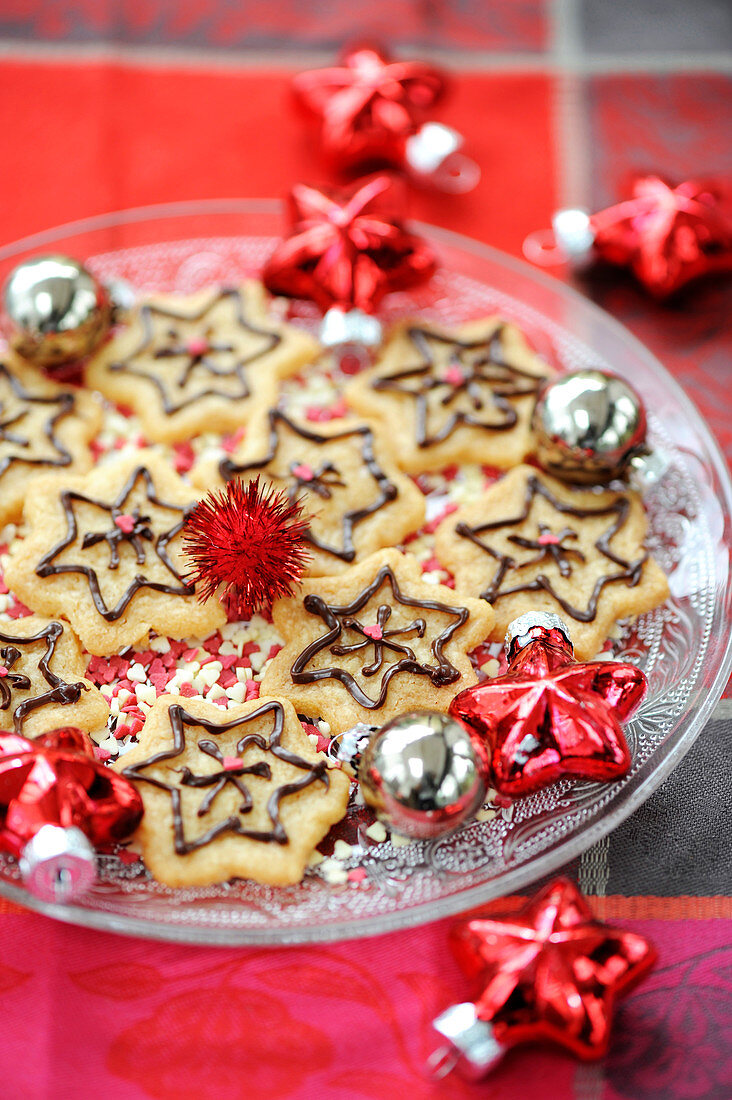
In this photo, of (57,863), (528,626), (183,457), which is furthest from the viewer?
(183,457)

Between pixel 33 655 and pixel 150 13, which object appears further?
pixel 150 13

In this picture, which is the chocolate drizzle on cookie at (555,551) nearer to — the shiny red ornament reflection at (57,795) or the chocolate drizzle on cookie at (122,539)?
the chocolate drizzle on cookie at (122,539)

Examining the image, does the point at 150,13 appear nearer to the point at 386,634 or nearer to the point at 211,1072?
the point at 386,634

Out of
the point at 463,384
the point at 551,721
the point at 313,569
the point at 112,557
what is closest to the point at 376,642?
the point at 313,569

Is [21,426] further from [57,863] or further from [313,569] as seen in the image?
[57,863]

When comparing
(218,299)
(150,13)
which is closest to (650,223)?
(218,299)

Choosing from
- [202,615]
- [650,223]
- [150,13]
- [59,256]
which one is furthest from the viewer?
[150,13]

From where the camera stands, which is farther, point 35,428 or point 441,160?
point 441,160

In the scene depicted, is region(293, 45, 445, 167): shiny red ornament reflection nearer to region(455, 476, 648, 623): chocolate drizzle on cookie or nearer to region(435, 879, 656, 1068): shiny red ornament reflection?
region(455, 476, 648, 623): chocolate drizzle on cookie
